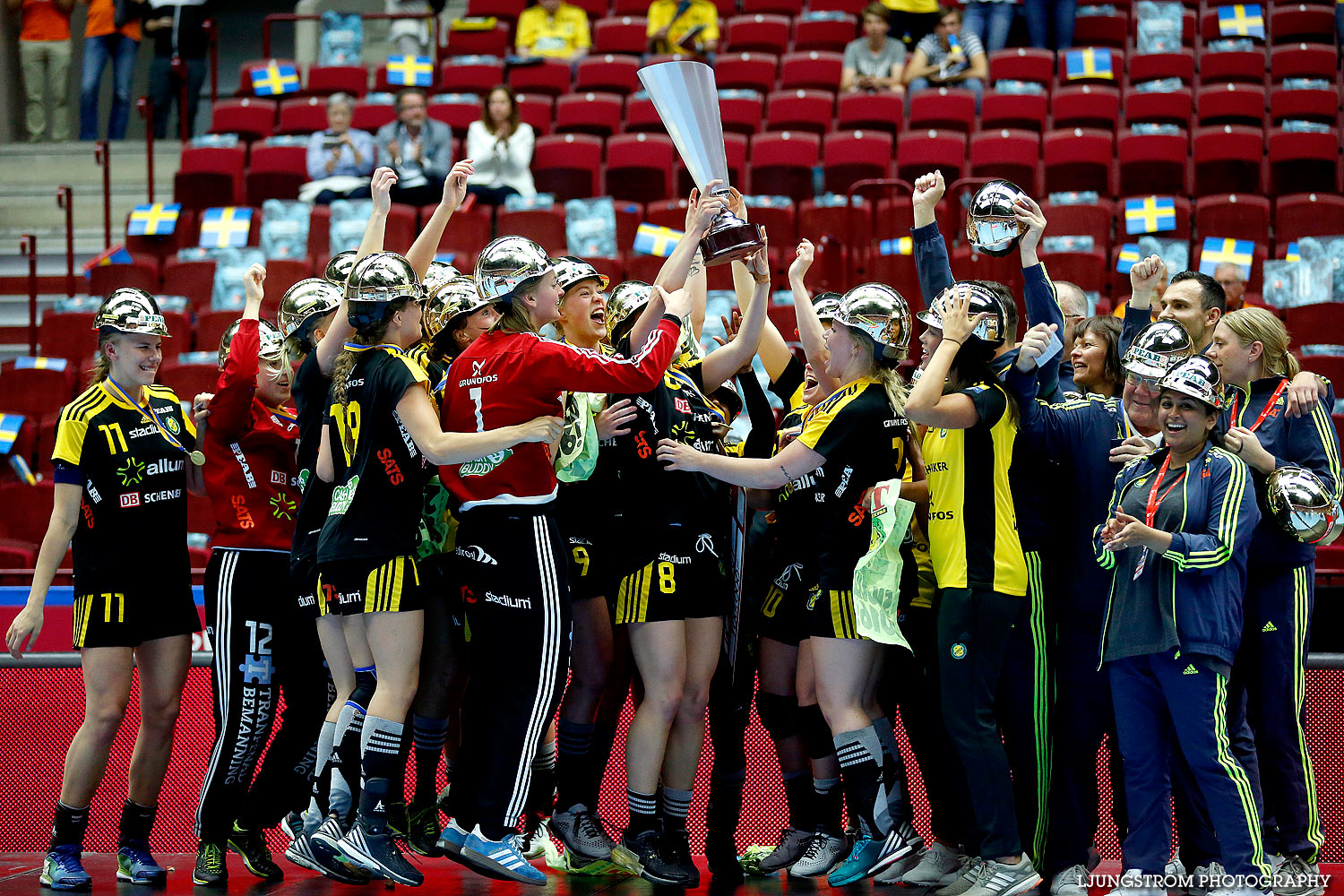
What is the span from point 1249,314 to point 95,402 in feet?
14.6

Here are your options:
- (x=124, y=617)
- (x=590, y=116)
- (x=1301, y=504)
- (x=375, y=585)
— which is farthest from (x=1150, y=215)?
(x=124, y=617)

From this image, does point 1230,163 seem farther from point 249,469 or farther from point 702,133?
point 249,469

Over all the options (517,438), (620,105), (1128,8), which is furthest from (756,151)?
(517,438)

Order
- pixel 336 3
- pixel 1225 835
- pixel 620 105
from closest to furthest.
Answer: pixel 1225 835 → pixel 620 105 → pixel 336 3

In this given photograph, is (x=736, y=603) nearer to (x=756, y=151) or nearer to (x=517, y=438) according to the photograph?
(x=517, y=438)

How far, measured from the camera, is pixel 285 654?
5.50 m

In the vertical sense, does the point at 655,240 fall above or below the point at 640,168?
below

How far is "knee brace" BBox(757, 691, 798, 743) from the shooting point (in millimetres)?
5406

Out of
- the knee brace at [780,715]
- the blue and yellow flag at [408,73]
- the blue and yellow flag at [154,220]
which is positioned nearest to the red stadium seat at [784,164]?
the blue and yellow flag at [408,73]

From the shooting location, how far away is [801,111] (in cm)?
1292

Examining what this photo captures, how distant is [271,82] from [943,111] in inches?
270

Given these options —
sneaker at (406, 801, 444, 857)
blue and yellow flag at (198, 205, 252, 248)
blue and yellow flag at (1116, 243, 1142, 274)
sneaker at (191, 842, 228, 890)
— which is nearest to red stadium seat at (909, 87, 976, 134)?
blue and yellow flag at (1116, 243, 1142, 274)

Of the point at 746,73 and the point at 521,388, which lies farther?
the point at 746,73

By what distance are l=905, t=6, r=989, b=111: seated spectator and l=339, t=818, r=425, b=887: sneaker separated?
1015 centimetres
